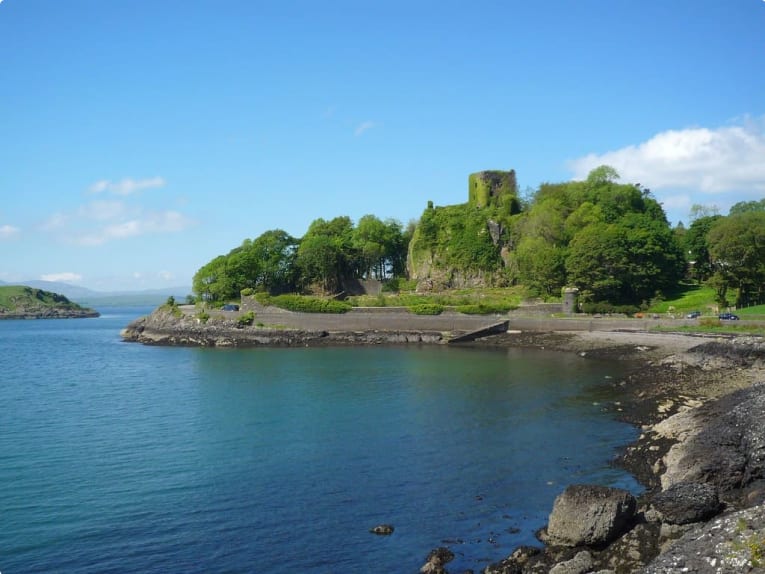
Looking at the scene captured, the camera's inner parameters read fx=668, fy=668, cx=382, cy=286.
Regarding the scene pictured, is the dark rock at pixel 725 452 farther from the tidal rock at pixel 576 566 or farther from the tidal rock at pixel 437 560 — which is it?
the tidal rock at pixel 437 560

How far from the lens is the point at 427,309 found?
206 feet

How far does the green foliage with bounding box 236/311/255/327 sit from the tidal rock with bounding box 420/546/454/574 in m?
52.2

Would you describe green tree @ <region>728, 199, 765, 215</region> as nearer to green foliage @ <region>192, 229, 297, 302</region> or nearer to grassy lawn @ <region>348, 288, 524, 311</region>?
grassy lawn @ <region>348, 288, 524, 311</region>

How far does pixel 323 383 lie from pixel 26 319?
12526 centimetres

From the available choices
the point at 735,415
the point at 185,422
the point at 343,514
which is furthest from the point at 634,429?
the point at 185,422

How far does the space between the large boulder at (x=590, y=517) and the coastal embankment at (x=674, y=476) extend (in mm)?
21

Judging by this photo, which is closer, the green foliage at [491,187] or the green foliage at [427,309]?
the green foliage at [427,309]

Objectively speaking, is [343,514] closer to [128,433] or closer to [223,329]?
[128,433]

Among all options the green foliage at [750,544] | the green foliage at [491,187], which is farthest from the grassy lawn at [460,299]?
the green foliage at [750,544]

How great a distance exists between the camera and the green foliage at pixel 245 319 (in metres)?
65.5

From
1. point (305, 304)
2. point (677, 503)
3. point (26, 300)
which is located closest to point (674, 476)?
point (677, 503)

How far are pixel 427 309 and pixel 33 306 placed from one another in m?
121

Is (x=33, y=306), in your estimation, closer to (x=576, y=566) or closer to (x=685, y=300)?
(x=685, y=300)

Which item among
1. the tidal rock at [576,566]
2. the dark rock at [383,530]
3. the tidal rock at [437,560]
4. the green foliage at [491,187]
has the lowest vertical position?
the tidal rock at [437,560]
